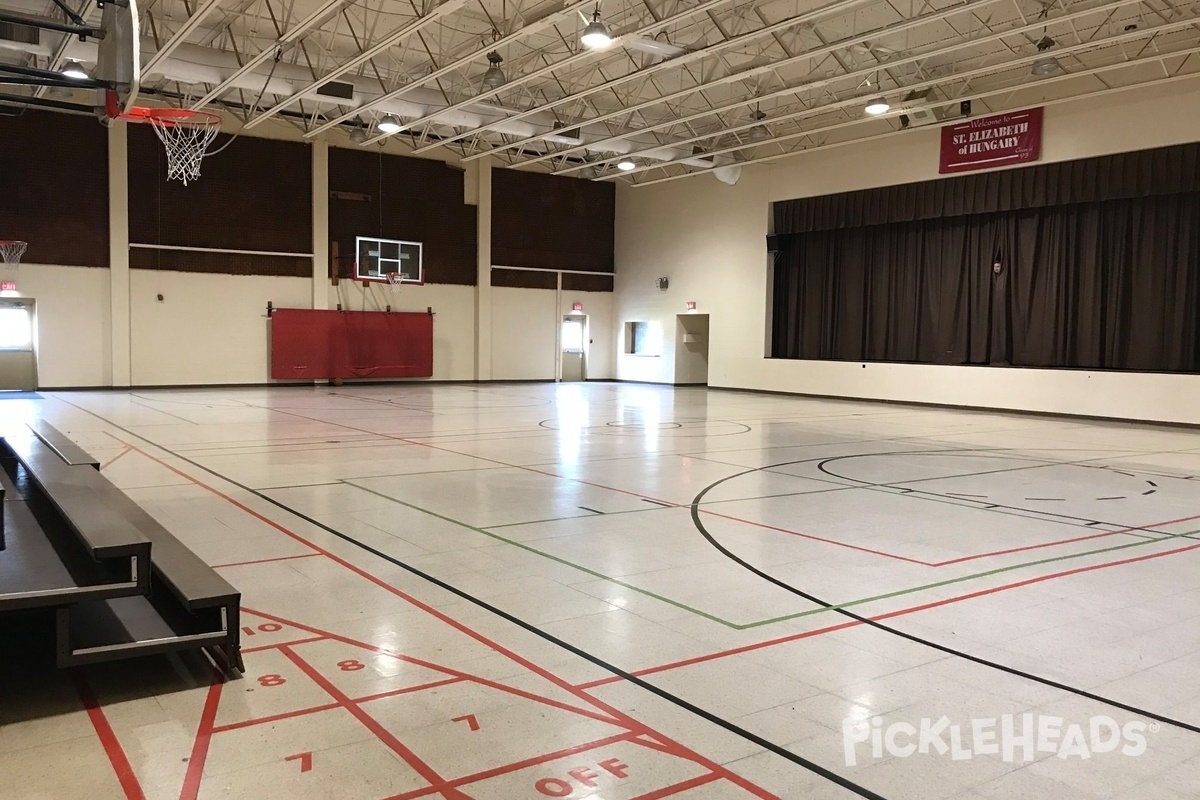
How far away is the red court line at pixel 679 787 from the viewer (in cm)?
302

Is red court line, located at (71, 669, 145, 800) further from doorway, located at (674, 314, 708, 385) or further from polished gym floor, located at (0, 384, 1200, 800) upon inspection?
doorway, located at (674, 314, 708, 385)

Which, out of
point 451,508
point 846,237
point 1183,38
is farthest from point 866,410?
point 451,508

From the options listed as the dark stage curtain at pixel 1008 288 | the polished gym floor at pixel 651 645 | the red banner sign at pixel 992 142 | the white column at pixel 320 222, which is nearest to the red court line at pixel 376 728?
the polished gym floor at pixel 651 645

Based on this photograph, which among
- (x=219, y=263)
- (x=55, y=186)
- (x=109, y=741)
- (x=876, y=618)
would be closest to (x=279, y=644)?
(x=109, y=741)

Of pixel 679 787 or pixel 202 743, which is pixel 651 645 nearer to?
pixel 679 787

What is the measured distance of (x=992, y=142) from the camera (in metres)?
20.1

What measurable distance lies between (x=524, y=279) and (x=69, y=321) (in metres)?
12.9

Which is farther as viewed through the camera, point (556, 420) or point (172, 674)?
point (556, 420)

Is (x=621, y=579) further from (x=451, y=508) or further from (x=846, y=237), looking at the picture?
(x=846, y=237)

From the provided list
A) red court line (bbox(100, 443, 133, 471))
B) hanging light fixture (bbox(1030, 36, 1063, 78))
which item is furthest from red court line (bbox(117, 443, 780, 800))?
hanging light fixture (bbox(1030, 36, 1063, 78))

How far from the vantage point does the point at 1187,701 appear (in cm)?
389

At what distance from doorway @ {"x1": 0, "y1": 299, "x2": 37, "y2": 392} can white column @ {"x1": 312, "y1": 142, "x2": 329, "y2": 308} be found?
688cm

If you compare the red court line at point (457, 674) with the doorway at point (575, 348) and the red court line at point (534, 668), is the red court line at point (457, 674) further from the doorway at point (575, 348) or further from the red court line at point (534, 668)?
the doorway at point (575, 348)

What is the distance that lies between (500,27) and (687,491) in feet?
38.4
